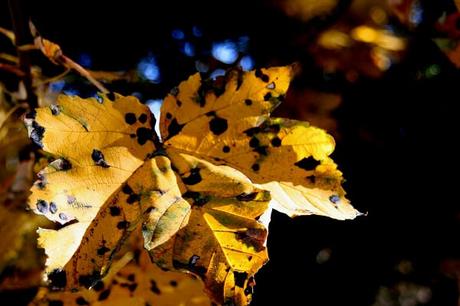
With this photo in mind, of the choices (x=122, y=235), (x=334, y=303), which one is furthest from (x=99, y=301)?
(x=334, y=303)

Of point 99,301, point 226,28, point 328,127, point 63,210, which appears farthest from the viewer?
point 226,28

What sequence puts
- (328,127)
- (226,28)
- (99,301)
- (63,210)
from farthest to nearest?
1. (226,28)
2. (328,127)
3. (99,301)
4. (63,210)

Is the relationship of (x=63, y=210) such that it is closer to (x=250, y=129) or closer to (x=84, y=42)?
(x=250, y=129)

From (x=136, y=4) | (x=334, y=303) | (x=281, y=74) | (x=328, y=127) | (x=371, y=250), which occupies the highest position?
(x=281, y=74)

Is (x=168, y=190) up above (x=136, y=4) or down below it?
above

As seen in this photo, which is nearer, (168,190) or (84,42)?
(168,190)

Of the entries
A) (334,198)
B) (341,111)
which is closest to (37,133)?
(334,198)

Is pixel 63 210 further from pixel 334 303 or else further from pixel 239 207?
pixel 334 303

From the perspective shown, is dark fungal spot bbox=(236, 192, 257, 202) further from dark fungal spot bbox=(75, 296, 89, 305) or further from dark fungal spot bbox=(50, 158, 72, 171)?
dark fungal spot bbox=(75, 296, 89, 305)

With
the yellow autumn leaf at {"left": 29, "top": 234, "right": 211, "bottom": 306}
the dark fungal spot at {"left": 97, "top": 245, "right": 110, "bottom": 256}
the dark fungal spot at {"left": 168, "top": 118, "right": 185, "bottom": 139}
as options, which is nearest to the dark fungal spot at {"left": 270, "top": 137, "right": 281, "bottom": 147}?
the dark fungal spot at {"left": 168, "top": 118, "right": 185, "bottom": 139}
